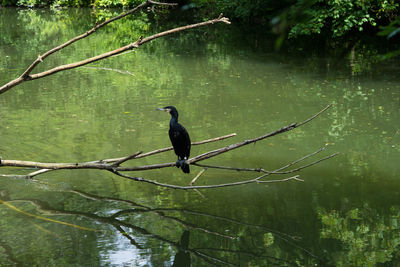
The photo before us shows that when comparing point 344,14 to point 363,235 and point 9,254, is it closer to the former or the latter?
point 363,235

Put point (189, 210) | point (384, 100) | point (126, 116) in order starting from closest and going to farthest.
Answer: point (189, 210)
point (126, 116)
point (384, 100)

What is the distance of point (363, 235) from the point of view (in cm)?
468

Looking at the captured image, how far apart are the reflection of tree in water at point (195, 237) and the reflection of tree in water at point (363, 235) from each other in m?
0.32

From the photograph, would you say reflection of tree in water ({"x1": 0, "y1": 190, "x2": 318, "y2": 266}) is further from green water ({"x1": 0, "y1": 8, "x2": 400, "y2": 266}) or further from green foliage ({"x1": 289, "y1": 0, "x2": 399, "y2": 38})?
green foliage ({"x1": 289, "y1": 0, "x2": 399, "y2": 38})

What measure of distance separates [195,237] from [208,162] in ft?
5.68

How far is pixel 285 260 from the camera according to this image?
13.8ft

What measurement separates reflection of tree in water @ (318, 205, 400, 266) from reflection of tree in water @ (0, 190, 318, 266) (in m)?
0.32

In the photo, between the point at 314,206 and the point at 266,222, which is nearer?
the point at 266,222

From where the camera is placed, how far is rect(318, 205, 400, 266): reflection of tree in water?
4301 mm

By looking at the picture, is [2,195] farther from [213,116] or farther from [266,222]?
[213,116]

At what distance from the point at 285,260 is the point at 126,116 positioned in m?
4.33

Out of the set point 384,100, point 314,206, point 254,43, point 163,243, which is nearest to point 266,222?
point 314,206

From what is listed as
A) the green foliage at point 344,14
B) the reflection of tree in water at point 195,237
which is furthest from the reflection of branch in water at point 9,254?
the green foliage at point 344,14

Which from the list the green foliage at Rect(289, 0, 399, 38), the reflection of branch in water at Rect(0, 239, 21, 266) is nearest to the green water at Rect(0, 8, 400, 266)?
the reflection of branch in water at Rect(0, 239, 21, 266)
